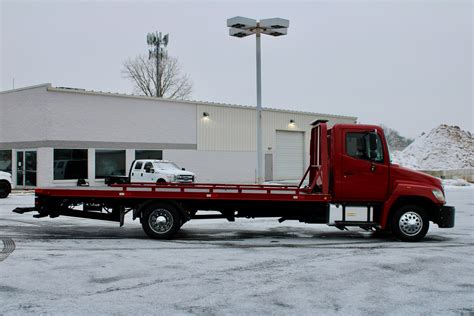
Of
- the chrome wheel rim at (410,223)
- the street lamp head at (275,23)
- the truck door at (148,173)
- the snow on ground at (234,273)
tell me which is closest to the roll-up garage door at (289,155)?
the truck door at (148,173)

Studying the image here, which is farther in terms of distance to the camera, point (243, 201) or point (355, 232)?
point (355, 232)

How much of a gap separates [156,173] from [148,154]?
6454 mm

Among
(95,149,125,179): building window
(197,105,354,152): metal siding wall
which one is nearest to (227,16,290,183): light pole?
(95,149,125,179): building window

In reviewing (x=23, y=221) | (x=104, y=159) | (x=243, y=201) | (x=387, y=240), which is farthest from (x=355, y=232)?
(x=104, y=159)

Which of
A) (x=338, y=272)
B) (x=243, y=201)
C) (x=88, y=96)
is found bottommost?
(x=338, y=272)

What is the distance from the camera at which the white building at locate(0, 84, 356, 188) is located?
28469mm

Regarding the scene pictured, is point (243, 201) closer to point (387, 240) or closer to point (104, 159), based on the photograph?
point (387, 240)

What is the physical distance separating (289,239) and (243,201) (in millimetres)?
1417

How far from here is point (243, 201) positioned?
38.0 feet

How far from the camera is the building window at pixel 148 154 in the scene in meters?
32.0

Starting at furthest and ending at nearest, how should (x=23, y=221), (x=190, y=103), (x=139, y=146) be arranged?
(x=190, y=103)
(x=139, y=146)
(x=23, y=221)

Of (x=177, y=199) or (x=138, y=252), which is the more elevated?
(x=177, y=199)

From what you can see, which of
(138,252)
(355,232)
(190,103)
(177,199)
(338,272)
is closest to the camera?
(338,272)

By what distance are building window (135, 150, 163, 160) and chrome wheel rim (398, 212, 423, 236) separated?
22.9m
